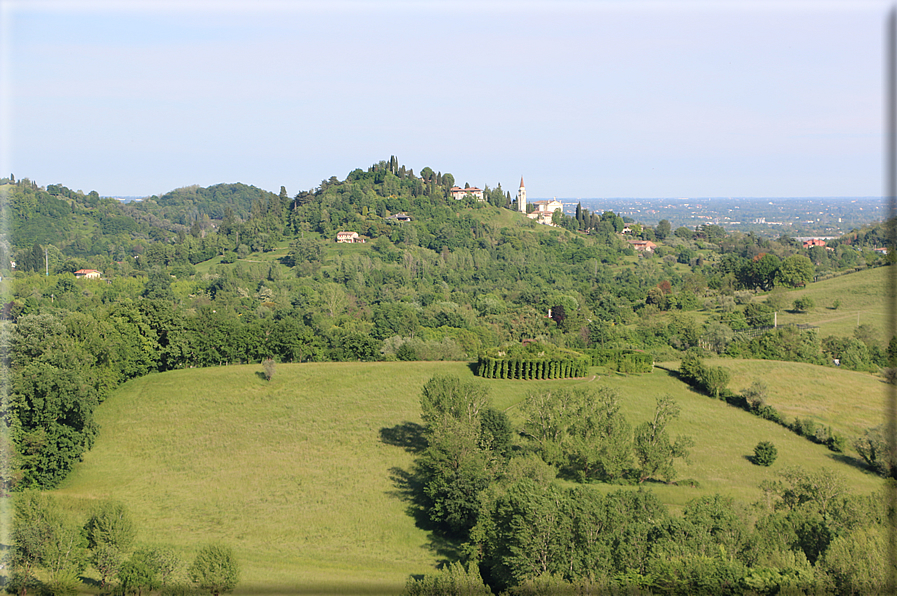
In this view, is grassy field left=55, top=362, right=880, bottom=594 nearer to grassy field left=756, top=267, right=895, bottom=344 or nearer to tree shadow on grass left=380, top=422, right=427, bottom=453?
tree shadow on grass left=380, top=422, right=427, bottom=453

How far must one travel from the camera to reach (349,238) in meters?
138

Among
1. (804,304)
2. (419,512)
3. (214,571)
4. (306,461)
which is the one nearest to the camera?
(214,571)

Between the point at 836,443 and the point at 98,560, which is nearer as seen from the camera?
the point at 98,560

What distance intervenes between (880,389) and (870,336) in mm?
17643

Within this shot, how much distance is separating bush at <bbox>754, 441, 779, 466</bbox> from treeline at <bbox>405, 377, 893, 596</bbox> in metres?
5.82

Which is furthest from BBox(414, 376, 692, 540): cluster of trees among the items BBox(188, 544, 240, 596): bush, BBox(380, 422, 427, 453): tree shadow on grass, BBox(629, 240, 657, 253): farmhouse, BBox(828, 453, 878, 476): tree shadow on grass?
BBox(629, 240, 657, 253): farmhouse

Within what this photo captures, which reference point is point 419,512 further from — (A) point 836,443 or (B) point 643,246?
(B) point 643,246

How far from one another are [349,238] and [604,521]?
12131cm

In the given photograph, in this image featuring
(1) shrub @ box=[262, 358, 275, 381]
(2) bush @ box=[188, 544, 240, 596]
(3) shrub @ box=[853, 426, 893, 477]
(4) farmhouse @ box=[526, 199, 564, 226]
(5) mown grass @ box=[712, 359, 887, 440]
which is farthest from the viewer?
(4) farmhouse @ box=[526, 199, 564, 226]

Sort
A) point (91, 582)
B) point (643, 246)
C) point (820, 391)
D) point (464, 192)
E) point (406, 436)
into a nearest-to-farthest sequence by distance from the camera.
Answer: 1. point (91, 582)
2. point (406, 436)
3. point (820, 391)
4. point (643, 246)
5. point (464, 192)

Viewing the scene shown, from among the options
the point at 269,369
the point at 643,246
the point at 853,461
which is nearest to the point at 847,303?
the point at 853,461

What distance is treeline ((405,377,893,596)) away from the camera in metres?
18.5

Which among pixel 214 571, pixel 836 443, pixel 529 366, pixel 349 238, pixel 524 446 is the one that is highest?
pixel 349 238

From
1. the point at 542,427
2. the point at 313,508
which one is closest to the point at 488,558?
the point at 313,508
